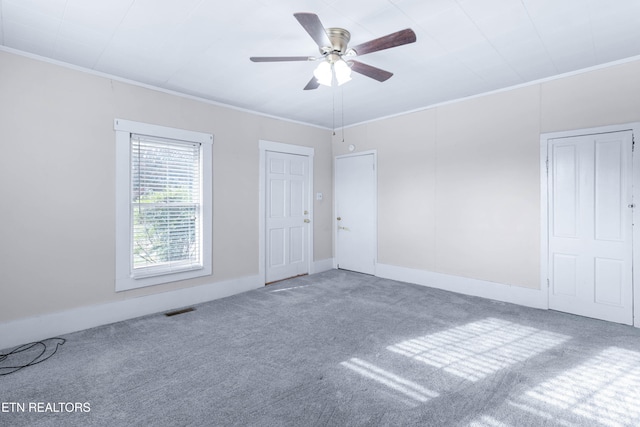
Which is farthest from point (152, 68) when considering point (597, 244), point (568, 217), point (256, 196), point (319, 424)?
point (597, 244)

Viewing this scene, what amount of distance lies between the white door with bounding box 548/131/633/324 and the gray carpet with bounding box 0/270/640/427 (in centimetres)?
25

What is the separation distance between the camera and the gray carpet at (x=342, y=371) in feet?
6.39

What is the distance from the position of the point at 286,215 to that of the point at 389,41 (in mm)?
3467

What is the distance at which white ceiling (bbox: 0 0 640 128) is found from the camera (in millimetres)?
2303

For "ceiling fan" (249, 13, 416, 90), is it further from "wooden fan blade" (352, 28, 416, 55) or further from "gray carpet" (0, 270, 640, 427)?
"gray carpet" (0, 270, 640, 427)

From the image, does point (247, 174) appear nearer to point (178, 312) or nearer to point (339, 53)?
point (178, 312)

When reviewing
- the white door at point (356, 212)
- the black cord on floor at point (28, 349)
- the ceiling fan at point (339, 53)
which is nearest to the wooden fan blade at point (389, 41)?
the ceiling fan at point (339, 53)

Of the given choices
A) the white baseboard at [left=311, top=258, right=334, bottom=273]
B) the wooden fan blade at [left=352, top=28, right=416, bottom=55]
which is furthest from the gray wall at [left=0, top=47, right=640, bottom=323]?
the wooden fan blade at [left=352, top=28, right=416, bottom=55]

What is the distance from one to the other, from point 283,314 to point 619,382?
115 inches

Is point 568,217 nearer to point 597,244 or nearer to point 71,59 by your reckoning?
point 597,244

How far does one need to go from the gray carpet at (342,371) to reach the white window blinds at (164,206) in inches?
26.7

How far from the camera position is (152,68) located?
3277 millimetres

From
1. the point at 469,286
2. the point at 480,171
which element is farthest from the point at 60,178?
the point at 469,286

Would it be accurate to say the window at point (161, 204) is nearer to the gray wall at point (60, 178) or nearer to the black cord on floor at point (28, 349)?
the gray wall at point (60, 178)
